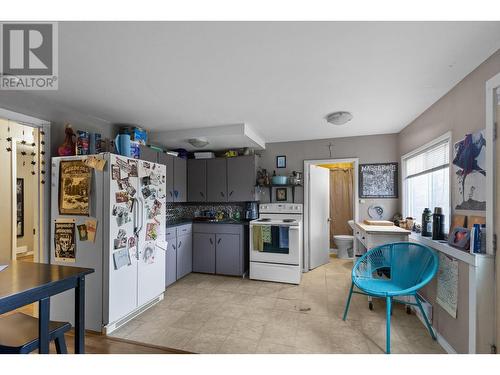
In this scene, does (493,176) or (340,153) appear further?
(340,153)

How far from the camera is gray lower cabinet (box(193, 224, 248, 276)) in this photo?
363 cm

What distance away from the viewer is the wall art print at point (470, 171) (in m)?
1.67

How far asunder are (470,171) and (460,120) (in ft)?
1.57

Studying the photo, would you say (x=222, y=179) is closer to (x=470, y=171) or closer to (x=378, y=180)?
(x=378, y=180)

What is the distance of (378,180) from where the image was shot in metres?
3.77

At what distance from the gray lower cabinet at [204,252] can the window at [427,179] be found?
9.62ft

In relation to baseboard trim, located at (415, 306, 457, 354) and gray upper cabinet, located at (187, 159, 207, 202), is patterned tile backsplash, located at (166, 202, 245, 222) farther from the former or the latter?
baseboard trim, located at (415, 306, 457, 354)

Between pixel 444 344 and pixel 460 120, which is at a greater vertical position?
pixel 460 120

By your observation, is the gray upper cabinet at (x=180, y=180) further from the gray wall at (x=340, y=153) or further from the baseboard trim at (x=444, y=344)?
the baseboard trim at (x=444, y=344)

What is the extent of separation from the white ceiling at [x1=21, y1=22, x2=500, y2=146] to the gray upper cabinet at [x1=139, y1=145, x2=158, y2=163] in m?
0.46

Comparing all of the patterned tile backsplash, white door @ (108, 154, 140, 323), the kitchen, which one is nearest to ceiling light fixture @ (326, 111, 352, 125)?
the kitchen

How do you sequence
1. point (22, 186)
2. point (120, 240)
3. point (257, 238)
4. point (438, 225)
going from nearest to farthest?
point (438, 225), point (120, 240), point (257, 238), point (22, 186)

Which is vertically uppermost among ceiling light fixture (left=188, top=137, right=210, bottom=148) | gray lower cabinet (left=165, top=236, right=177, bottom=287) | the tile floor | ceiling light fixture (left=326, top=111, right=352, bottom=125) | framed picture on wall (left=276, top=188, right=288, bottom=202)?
ceiling light fixture (left=326, top=111, right=352, bottom=125)

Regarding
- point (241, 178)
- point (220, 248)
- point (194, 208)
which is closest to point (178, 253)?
point (220, 248)
